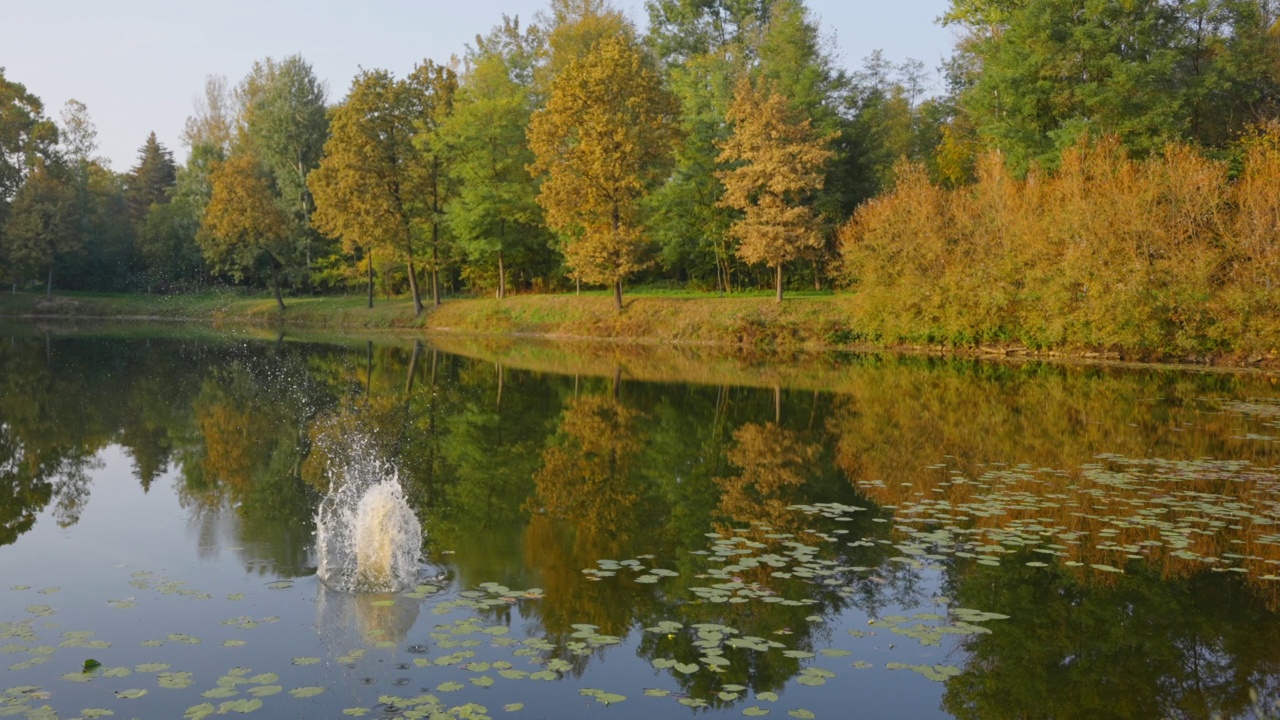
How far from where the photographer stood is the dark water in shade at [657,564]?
656cm

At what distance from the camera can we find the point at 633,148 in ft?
142

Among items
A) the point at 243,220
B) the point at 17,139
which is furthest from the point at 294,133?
the point at 17,139

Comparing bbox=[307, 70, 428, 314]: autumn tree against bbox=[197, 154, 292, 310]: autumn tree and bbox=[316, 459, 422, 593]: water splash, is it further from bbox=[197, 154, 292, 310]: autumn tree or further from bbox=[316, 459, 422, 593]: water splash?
bbox=[316, 459, 422, 593]: water splash

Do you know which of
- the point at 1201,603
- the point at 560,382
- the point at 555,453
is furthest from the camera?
the point at 560,382

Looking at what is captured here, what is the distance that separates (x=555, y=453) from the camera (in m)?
15.6

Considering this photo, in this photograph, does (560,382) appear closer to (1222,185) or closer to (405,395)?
(405,395)

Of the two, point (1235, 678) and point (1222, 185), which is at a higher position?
point (1222, 185)

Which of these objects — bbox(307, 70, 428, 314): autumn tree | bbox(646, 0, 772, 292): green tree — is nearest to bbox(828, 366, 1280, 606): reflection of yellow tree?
bbox(646, 0, 772, 292): green tree

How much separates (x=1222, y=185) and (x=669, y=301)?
22280mm

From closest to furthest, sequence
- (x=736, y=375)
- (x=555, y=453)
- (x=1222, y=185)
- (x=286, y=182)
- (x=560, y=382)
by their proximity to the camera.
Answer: (x=555, y=453), (x=560, y=382), (x=736, y=375), (x=1222, y=185), (x=286, y=182)

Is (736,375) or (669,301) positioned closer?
(736,375)

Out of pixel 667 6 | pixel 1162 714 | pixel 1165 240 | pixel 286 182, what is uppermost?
pixel 667 6

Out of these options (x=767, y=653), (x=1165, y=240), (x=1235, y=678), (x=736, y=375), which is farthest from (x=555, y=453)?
(x=1165, y=240)

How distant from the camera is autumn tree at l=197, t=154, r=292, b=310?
188 ft
